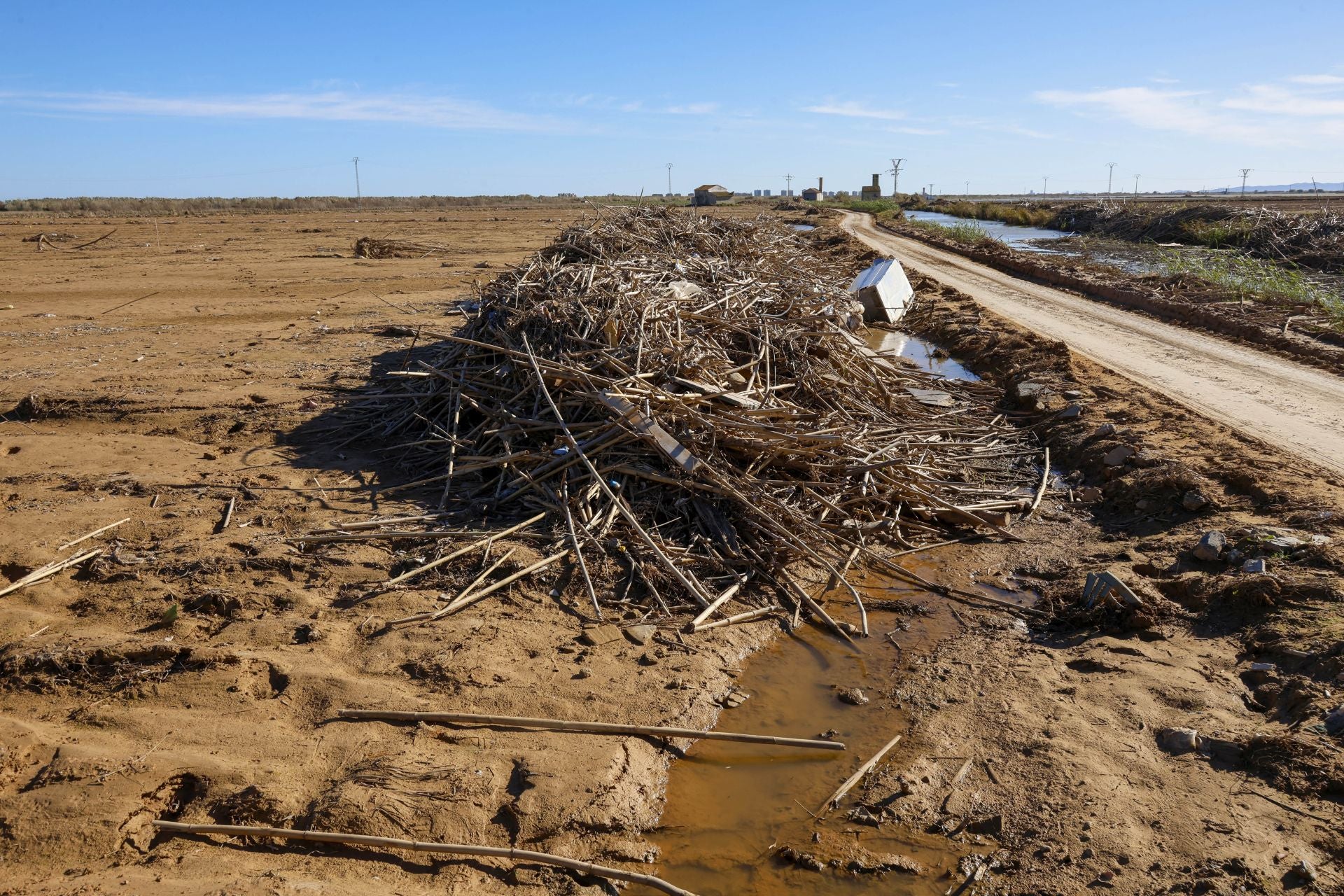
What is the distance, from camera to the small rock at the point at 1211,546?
5562 mm

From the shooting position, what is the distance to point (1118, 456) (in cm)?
739

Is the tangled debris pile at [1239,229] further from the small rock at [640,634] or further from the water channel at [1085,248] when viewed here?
the small rock at [640,634]

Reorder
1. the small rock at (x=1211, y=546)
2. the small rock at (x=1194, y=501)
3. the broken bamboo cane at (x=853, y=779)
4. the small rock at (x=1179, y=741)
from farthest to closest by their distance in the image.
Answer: the small rock at (x=1194, y=501)
the small rock at (x=1211, y=546)
the small rock at (x=1179, y=741)
the broken bamboo cane at (x=853, y=779)

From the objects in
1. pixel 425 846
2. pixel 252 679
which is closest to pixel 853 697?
pixel 425 846

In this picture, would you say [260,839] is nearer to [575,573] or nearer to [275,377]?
[575,573]

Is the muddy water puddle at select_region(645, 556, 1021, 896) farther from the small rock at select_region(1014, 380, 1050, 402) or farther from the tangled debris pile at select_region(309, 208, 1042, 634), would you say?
the small rock at select_region(1014, 380, 1050, 402)

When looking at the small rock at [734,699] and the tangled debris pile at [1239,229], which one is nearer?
the small rock at [734,699]

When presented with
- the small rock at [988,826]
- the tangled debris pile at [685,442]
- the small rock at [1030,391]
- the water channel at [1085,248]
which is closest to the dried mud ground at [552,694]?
the small rock at [988,826]

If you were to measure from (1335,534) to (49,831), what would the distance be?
7038 mm

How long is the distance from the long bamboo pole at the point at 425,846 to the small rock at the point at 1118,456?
19.1 ft

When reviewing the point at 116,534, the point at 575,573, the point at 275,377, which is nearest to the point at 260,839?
the point at 575,573

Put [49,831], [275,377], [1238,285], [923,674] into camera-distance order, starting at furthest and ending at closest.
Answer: [1238,285]
[275,377]
[923,674]
[49,831]

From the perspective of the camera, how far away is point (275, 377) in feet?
31.8

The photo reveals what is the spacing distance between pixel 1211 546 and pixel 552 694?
4.43 m
